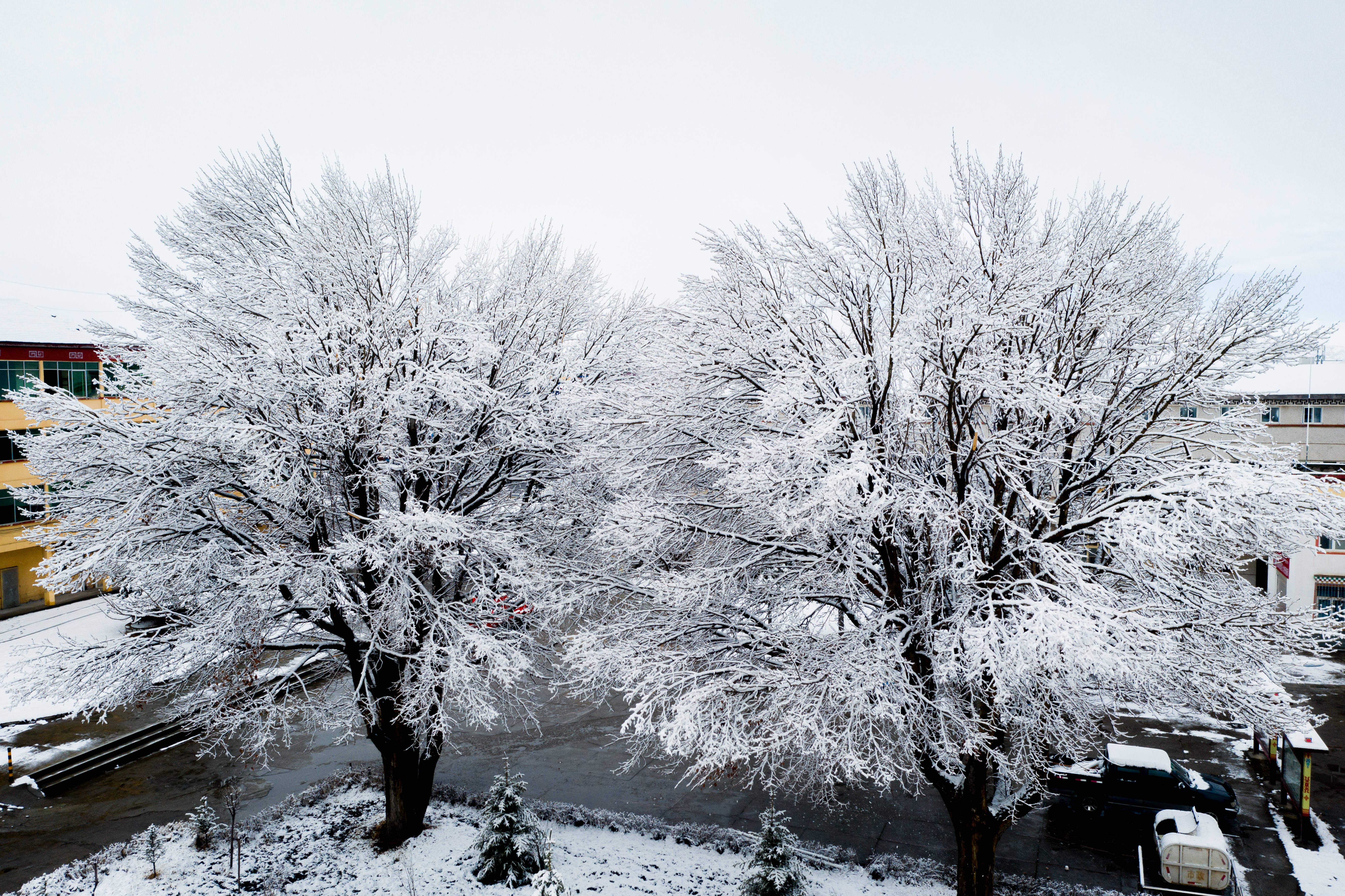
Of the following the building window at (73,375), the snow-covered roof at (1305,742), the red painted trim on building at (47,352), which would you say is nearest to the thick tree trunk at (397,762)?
the snow-covered roof at (1305,742)

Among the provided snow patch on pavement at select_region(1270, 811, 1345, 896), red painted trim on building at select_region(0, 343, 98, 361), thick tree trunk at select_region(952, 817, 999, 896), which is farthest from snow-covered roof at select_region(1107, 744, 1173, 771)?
red painted trim on building at select_region(0, 343, 98, 361)

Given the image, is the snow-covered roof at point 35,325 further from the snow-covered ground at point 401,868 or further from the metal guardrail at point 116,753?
the snow-covered ground at point 401,868

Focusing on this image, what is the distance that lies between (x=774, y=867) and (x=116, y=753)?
15700 millimetres

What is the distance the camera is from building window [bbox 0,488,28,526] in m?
27.3

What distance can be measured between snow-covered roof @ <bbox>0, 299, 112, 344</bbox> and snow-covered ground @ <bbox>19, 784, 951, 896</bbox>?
Answer: 2165 centimetres

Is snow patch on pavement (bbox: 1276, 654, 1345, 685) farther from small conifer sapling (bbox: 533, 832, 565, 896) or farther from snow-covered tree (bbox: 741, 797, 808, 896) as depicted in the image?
small conifer sapling (bbox: 533, 832, 565, 896)

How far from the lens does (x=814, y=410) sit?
9164 mm

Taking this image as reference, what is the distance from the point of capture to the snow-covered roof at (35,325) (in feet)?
90.2

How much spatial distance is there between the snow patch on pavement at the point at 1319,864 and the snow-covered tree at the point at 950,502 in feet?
16.2

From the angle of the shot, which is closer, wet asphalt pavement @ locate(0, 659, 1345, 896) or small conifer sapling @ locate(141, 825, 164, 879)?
small conifer sapling @ locate(141, 825, 164, 879)

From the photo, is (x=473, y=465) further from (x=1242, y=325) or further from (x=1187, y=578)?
(x=1242, y=325)

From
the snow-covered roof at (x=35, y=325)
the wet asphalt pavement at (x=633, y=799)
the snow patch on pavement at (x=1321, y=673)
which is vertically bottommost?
the wet asphalt pavement at (x=633, y=799)

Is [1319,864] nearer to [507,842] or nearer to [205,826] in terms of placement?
[507,842]

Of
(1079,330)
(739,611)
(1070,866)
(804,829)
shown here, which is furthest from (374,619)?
(1070,866)
